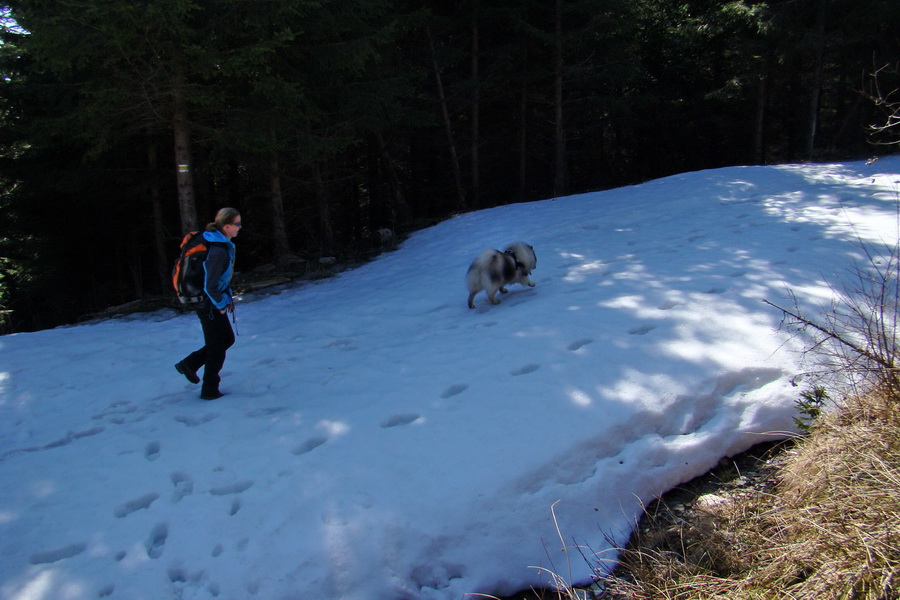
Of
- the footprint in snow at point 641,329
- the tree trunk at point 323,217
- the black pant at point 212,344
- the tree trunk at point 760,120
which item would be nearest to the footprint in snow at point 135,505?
the black pant at point 212,344

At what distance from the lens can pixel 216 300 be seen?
522 cm

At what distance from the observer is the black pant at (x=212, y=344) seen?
5340 mm

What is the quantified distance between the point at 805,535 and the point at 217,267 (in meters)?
5.20

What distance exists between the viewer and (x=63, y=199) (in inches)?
612

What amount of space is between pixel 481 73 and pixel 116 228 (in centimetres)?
1411

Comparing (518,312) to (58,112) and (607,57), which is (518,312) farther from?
(607,57)

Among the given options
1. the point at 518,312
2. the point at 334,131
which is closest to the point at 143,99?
the point at 334,131

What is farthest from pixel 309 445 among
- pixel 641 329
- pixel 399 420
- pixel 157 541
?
pixel 641 329

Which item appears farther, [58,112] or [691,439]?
[58,112]

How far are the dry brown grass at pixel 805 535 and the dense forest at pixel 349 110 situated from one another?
789cm

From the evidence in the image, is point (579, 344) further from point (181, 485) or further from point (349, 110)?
point (349, 110)

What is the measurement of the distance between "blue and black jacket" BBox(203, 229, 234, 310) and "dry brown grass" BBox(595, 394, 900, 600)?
4397 mm

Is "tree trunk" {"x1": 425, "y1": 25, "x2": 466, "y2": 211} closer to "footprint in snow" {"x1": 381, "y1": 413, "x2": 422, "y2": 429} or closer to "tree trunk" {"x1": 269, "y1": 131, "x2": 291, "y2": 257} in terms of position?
"tree trunk" {"x1": 269, "y1": 131, "x2": 291, "y2": 257}

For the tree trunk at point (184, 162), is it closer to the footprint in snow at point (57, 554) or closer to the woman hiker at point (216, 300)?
the woman hiker at point (216, 300)
